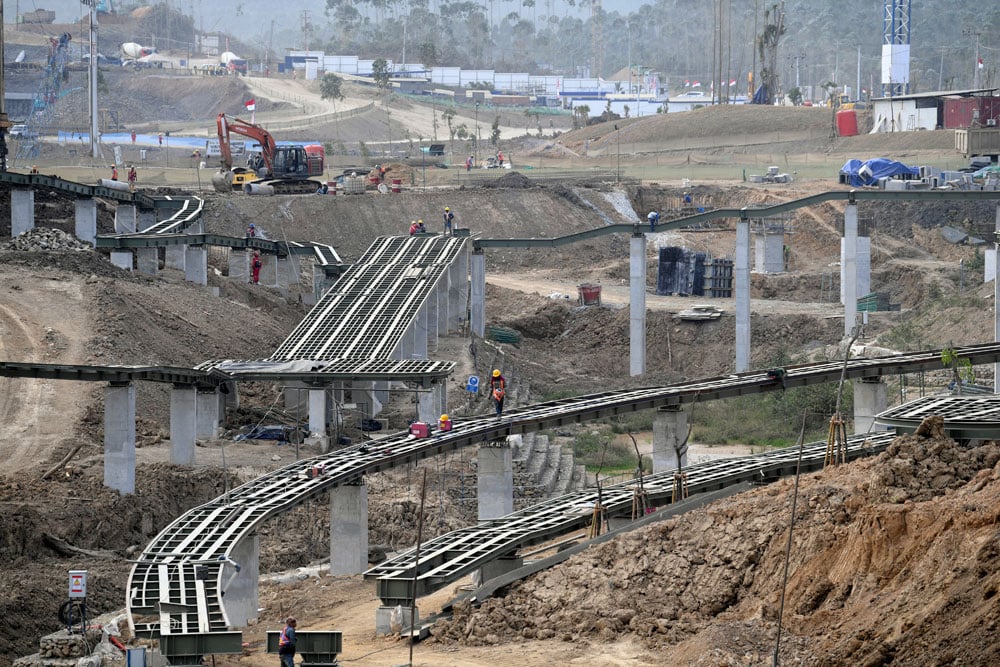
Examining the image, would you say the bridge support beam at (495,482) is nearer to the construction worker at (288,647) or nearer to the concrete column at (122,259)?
the construction worker at (288,647)

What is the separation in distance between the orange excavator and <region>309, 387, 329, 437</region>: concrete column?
37785 mm

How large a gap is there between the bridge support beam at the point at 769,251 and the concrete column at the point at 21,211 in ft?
103

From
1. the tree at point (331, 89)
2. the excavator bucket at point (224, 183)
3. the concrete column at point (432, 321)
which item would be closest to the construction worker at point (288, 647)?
the concrete column at point (432, 321)

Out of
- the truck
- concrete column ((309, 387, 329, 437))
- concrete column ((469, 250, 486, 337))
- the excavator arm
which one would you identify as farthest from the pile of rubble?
the truck

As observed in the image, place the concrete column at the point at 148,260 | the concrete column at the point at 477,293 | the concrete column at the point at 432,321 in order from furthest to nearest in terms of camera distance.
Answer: the concrete column at the point at 477,293 → the concrete column at the point at 148,260 → the concrete column at the point at 432,321

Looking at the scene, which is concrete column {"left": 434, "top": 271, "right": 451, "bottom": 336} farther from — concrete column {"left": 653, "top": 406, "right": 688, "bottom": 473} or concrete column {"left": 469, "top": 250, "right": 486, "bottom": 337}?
concrete column {"left": 653, "top": 406, "right": 688, "bottom": 473}

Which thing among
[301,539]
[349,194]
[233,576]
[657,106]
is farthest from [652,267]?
[657,106]

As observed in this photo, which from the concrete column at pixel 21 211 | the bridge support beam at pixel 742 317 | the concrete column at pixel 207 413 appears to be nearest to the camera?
the concrete column at pixel 207 413

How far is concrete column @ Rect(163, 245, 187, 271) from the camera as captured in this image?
201 ft

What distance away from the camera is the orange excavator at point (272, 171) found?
80062 millimetres

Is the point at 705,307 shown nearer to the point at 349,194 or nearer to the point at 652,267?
the point at 652,267

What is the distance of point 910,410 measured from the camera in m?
34.3

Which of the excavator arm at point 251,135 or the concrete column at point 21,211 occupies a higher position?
the excavator arm at point 251,135

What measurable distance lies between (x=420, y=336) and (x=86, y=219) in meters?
16.1
